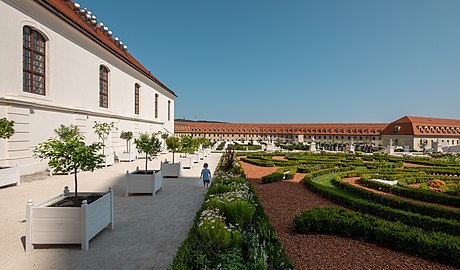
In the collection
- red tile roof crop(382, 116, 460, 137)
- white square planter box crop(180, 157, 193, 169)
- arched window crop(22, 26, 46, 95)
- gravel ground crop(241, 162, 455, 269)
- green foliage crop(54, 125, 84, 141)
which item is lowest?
gravel ground crop(241, 162, 455, 269)

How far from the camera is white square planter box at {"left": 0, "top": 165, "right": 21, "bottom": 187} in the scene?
9016 mm

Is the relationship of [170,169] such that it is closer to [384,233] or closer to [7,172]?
[7,172]

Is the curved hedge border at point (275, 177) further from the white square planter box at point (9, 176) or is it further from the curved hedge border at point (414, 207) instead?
the white square planter box at point (9, 176)

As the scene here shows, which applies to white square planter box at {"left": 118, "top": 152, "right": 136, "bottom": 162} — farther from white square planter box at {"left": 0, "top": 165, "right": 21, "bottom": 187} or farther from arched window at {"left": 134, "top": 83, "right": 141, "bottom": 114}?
arched window at {"left": 134, "top": 83, "right": 141, "bottom": 114}

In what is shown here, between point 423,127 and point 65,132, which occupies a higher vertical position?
point 423,127

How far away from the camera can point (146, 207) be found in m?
7.09

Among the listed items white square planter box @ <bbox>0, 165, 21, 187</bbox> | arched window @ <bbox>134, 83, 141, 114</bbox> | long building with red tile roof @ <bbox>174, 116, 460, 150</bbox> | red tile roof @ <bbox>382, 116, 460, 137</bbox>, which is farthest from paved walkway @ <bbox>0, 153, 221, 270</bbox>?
red tile roof @ <bbox>382, 116, 460, 137</bbox>

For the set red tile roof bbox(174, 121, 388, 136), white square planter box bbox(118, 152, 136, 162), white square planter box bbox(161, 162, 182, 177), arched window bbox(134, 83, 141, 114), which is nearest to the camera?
white square planter box bbox(161, 162, 182, 177)

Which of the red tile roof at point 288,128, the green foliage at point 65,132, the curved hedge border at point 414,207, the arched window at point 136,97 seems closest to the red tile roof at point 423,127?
the red tile roof at point 288,128

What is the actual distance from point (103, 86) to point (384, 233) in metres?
22.9

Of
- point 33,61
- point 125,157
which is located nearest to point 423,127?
point 125,157

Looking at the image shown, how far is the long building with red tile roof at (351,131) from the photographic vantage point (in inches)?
2062

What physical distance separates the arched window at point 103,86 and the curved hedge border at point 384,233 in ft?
68.0

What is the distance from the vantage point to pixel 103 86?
21.0 m
